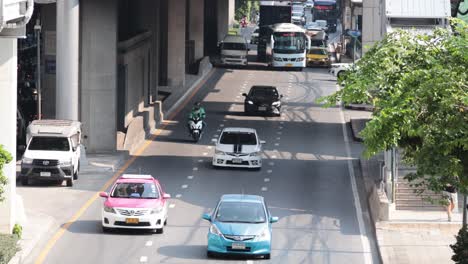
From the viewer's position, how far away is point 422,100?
1055 inches

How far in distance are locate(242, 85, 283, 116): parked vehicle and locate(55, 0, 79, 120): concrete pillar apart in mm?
18511

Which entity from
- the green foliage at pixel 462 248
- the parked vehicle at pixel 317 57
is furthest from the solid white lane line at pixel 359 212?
the parked vehicle at pixel 317 57

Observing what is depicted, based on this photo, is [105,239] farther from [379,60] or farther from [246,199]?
[379,60]

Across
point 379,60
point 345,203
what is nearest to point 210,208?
point 345,203

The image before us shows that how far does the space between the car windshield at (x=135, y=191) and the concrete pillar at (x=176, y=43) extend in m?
39.9

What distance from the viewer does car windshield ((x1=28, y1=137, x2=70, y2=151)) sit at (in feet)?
139

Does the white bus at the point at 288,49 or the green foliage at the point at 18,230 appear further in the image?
the white bus at the point at 288,49

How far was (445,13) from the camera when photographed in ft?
169

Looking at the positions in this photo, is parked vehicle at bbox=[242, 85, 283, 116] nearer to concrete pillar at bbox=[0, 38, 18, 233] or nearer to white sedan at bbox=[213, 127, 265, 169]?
white sedan at bbox=[213, 127, 265, 169]

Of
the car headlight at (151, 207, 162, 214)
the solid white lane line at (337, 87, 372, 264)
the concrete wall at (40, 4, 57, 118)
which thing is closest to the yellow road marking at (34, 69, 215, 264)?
the car headlight at (151, 207, 162, 214)

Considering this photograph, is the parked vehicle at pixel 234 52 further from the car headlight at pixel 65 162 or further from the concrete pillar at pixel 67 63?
the car headlight at pixel 65 162

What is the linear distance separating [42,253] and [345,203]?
12.5 metres

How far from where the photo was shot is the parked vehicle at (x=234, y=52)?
293 feet

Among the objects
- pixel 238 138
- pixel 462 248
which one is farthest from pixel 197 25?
pixel 462 248
